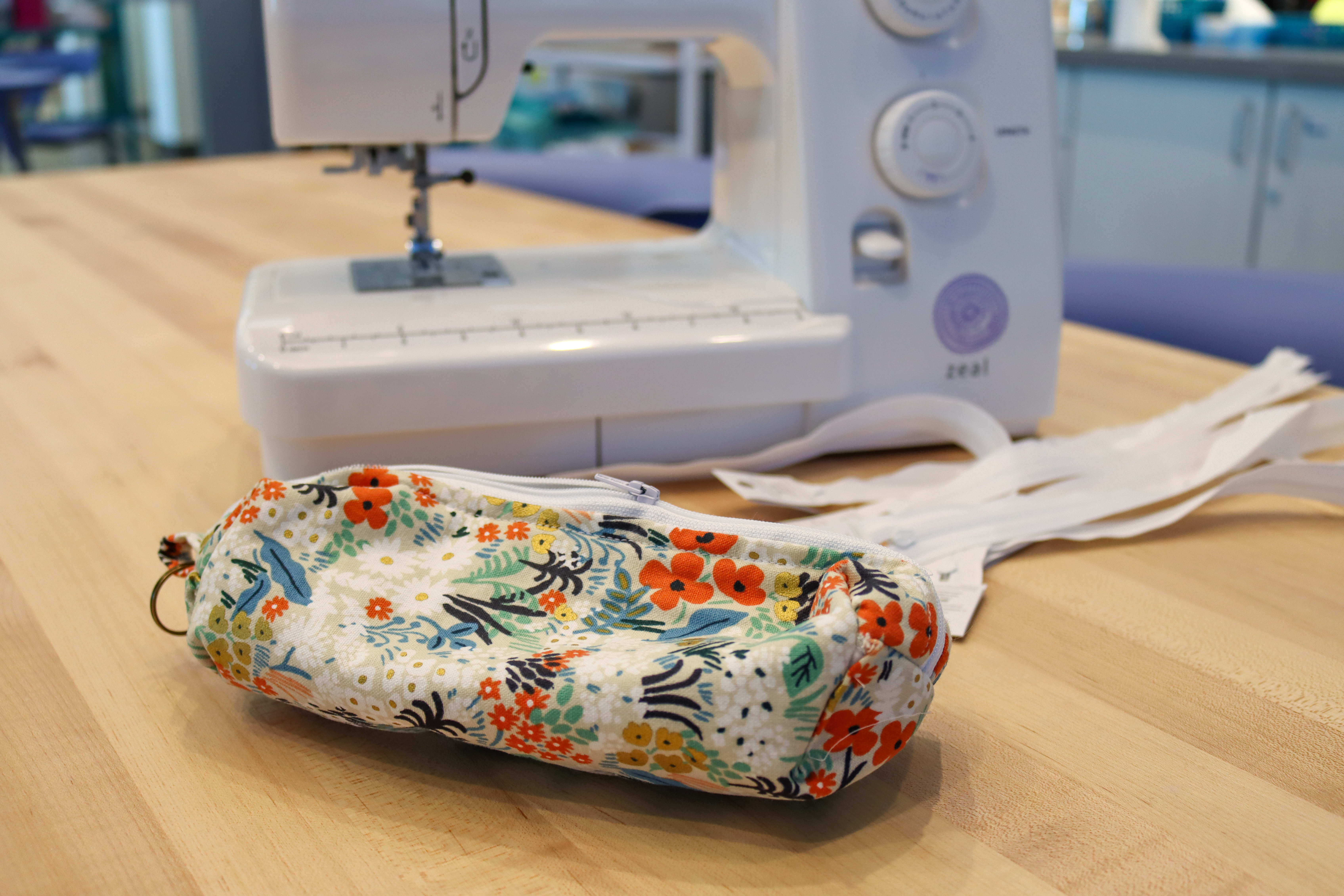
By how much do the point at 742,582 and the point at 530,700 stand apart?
0.11 meters

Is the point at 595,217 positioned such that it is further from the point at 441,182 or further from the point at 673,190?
the point at 441,182

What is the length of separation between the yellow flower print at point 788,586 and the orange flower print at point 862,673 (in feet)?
0.20

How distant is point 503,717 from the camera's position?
0.47m

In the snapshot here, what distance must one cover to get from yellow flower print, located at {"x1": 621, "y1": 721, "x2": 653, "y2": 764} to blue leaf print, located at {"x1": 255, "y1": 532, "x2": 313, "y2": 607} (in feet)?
0.53

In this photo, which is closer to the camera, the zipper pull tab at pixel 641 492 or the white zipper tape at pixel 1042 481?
the zipper pull tab at pixel 641 492

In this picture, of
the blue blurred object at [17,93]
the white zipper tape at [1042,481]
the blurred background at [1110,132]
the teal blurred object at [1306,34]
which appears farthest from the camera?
the blue blurred object at [17,93]

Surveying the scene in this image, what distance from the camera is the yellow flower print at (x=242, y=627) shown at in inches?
20.0

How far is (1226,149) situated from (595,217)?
1.74 m

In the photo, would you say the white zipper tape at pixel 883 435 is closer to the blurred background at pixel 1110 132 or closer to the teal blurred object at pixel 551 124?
the blurred background at pixel 1110 132

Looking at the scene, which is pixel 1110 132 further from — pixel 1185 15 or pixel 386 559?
pixel 386 559

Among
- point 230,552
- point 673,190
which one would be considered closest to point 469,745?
point 230,552

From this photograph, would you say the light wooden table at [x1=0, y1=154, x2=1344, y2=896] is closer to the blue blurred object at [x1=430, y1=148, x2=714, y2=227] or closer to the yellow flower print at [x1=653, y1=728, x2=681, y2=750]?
the yellow flower print at [x1=653, y1=728, x2=681, y2=750]

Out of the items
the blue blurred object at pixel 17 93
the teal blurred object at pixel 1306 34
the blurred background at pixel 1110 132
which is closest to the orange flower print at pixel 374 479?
the blurred background at pixel 1110 132

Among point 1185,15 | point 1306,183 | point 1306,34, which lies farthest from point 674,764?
point 1185,15
